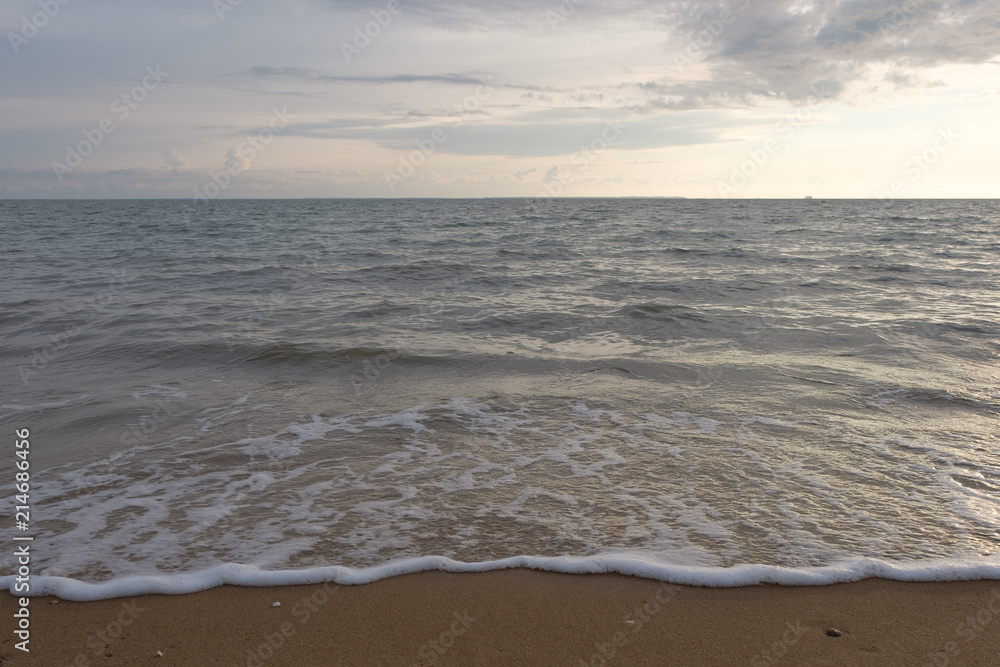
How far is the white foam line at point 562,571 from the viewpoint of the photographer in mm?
3357

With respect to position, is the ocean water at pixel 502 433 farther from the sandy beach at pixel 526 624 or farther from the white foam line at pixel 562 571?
the sandy beach at pixel 526 624

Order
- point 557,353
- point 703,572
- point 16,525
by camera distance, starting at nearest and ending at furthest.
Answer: point 703,572
point 16,525
point 557,353

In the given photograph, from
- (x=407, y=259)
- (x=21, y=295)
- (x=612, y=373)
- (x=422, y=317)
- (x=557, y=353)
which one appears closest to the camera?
(x=612, y=373)

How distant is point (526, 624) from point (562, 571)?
1.60 feet

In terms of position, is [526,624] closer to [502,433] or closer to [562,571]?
[562,571]

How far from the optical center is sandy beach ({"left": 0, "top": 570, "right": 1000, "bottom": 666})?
2863mm

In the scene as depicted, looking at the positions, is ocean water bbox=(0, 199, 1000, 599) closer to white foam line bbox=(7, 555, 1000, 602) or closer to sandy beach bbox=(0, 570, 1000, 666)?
white foam line bbox=(7, 555, 1000, 602)

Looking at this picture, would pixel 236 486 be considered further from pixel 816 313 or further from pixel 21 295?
pixel 21 295

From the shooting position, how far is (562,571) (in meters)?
3.52

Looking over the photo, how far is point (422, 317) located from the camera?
1139cm

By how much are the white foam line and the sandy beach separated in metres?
0.05

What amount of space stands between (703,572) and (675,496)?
98 cm

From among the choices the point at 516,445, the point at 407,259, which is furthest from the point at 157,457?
the point at 407,259

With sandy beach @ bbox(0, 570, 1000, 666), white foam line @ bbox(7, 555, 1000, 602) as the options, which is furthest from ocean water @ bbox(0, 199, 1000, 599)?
sandy beach @ bbox(0, 570, 1000, 666)
